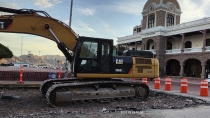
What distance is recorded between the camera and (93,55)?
898 centimetres

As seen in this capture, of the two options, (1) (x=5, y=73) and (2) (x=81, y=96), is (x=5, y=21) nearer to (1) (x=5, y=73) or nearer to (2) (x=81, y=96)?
(2) (x=81, y=96)

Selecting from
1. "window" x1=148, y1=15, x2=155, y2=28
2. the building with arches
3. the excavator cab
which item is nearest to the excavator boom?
the excavator cab

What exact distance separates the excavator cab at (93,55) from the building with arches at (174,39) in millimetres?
29020

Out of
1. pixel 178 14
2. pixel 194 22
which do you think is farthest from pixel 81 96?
pixel 178 14

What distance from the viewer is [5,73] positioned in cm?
1705

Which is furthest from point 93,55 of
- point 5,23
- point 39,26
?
point 5,23

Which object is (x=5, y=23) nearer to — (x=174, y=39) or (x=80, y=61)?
(x=80, y=61)

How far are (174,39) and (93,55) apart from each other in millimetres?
37995

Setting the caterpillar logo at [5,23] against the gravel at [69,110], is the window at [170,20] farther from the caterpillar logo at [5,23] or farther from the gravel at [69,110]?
Result: the caterpillar logo at [5,23]

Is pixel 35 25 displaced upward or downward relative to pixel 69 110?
upward

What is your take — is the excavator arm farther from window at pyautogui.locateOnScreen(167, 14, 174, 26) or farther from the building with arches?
window at pyautogui.locateOnScreen(167, 14, 174, 26)

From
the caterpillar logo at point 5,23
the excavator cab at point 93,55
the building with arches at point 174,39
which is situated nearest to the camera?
the caterpillar logo at point 5,23

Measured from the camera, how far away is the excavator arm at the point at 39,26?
819 centimetres

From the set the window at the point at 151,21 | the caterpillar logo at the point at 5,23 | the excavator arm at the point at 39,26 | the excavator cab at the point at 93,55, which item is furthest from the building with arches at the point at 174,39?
the caterpillar logo at the point at 5,23
